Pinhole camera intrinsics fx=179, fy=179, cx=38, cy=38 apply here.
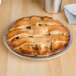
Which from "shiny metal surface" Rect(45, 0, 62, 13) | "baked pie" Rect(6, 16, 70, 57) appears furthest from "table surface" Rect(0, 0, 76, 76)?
"shiny metal surface" Rect(45, 0, 62, 13)

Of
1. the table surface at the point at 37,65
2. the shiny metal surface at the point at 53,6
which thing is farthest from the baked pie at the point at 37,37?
the shiny metal surface at the point at 53,6

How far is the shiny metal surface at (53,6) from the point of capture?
3.49ft

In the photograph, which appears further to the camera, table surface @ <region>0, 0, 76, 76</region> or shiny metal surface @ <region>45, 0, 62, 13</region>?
shiny metal surface @ <region>45, 0, 62, 13</region>

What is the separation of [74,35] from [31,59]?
301mm

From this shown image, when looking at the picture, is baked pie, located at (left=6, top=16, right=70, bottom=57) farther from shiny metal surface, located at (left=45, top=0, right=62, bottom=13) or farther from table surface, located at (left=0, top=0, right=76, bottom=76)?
shiny metal surface, located at (left=45, top=0, right=62, bottom=13)

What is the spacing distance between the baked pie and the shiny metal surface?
20 cm

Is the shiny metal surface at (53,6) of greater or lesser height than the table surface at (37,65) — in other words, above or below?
above

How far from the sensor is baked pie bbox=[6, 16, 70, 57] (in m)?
0.78

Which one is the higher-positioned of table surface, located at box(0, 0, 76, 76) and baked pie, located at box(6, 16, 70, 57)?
baked pie, located at box(6, 16, 70, 57)

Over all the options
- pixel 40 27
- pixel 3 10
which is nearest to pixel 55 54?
pixel 40 27

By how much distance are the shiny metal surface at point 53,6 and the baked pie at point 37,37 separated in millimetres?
198

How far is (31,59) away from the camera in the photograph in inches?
30.5

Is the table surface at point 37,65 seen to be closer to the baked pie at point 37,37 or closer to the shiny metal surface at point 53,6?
the baked pie at point 37,37

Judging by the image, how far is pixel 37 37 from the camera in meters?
0.81
